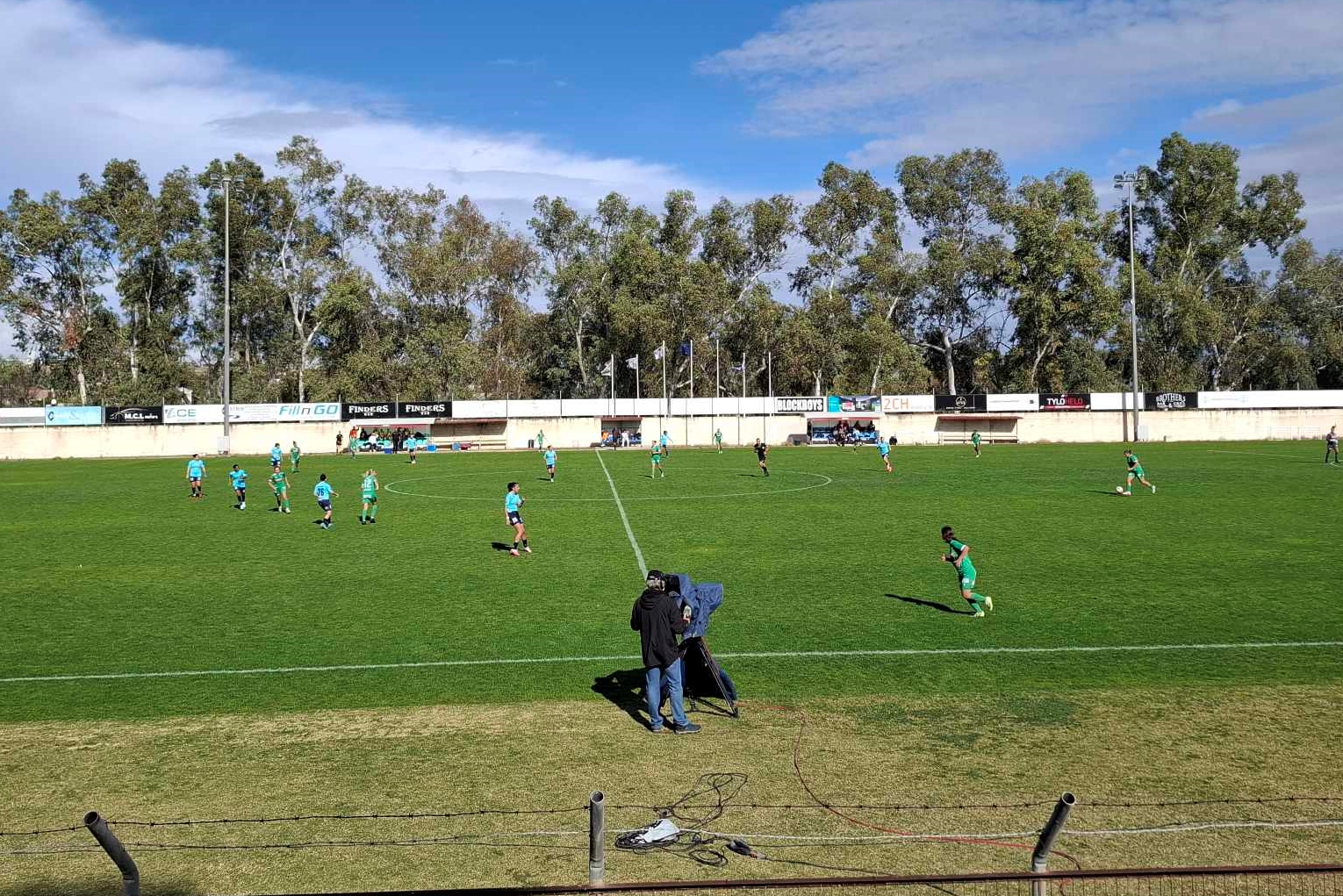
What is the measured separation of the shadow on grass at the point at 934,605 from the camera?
658 inches

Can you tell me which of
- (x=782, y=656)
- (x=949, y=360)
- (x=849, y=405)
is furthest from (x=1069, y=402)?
(x=782, y=656)

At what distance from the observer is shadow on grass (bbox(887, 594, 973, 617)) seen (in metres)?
16.7

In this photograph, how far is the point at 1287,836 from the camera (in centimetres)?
795

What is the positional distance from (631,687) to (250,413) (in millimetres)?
64606

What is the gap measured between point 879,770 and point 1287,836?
339cm

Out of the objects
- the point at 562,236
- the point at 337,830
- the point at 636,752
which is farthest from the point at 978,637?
the point at 562,236

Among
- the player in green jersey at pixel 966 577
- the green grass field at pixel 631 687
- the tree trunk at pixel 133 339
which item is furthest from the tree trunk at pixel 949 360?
the player in green jersey at pixel 966 577

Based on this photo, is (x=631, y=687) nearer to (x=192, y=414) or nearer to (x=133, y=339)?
(x=192, y=414)

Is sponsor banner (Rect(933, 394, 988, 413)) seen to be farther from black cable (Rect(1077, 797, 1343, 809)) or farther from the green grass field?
black cable (Rect(1077, 797, 1343, 809))

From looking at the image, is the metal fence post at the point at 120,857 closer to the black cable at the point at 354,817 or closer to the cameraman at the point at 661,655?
the black cable at the point at 354,817

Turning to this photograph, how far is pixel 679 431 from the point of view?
75.1 m

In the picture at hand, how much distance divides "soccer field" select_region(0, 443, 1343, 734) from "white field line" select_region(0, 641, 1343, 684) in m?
0.05

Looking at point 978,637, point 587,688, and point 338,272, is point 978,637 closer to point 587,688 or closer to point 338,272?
point 587,688

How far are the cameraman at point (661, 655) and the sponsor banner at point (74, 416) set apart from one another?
6968 cm
